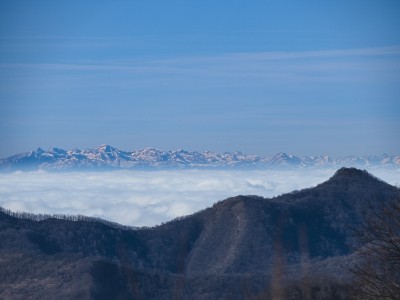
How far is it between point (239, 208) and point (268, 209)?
2384 mm

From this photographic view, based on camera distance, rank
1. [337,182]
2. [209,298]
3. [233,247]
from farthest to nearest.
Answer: [337,182] → [233,247] → [209,298]

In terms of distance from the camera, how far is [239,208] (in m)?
80.4

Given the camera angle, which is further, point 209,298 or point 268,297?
point 209,298

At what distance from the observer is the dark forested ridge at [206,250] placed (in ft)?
192

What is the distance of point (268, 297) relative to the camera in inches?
1972

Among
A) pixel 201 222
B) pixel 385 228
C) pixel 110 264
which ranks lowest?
pixel 385 228

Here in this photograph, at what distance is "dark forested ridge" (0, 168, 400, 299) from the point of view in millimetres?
→ 58500

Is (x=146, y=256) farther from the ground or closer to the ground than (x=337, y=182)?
closer to the ground

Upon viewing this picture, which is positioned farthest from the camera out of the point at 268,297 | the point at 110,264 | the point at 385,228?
the point at 110,264

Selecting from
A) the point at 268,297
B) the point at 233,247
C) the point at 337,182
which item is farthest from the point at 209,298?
the point at 337,182

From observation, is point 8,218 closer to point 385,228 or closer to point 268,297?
point 268,297

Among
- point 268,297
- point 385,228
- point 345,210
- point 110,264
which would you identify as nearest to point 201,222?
point 345,210

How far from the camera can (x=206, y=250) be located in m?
76.9

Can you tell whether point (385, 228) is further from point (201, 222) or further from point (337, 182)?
point (337, 182)
